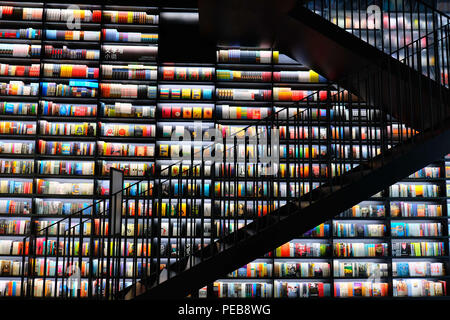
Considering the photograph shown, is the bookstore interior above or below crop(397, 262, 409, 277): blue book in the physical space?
above

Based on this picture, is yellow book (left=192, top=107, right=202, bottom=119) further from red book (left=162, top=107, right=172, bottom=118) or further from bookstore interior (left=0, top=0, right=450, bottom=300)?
red book (left=162, top=107, right=172, bottom=118)

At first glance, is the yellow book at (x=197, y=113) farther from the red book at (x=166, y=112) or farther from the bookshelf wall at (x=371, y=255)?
the bookshelf wall at (x=371, y=255)

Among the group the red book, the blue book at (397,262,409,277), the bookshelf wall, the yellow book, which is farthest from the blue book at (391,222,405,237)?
the red book

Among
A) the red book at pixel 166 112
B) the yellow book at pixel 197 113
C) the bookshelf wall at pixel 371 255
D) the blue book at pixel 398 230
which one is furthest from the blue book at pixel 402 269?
the red book at pixel 166 112

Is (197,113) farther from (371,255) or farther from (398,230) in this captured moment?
(398,230)

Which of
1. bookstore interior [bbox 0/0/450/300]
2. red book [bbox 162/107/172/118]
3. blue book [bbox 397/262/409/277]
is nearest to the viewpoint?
bookstore interior [bbox 0/0/450/300]

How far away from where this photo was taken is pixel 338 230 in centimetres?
606

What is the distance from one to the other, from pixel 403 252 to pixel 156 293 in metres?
3.73

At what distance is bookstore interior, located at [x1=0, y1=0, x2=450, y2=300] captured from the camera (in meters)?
5.91

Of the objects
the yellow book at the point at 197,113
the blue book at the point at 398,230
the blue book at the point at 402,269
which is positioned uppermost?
the yellow book at the point at 197,113

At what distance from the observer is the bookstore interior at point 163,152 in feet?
19.4

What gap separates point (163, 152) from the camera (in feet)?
20.2
